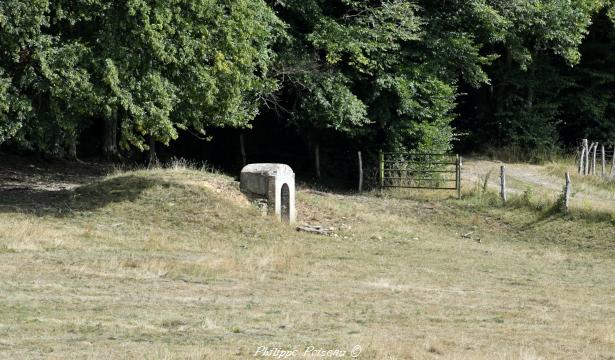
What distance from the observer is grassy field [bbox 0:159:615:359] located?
44.0 feet

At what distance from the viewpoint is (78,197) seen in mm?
27234

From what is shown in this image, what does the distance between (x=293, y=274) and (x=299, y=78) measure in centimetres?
1461

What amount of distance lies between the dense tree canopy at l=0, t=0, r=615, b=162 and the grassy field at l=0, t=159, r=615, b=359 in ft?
8.13

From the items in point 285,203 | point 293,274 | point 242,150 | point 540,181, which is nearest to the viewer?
point 293,274

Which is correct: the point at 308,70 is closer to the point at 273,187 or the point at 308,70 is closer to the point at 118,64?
the point at 273,187

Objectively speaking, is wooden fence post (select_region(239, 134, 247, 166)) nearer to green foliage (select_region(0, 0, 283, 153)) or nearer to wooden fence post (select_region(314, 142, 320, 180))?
wooden fence post (select_region(314, 142, 320, 180))

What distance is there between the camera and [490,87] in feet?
153

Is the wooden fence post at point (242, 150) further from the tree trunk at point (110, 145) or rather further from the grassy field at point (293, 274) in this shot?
the grassy field at point (293, 274)

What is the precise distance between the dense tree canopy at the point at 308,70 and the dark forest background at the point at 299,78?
5 cm

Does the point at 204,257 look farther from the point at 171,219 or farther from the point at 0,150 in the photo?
the point at 0,150

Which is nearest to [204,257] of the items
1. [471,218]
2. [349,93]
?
[471,218]

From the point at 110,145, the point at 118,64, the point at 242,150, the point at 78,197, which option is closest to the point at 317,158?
the point at 242,150

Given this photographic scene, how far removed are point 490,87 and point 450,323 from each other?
32.5m

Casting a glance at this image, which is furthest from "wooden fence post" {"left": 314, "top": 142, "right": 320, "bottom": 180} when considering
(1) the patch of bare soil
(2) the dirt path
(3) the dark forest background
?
(1) the patch of bare soil
